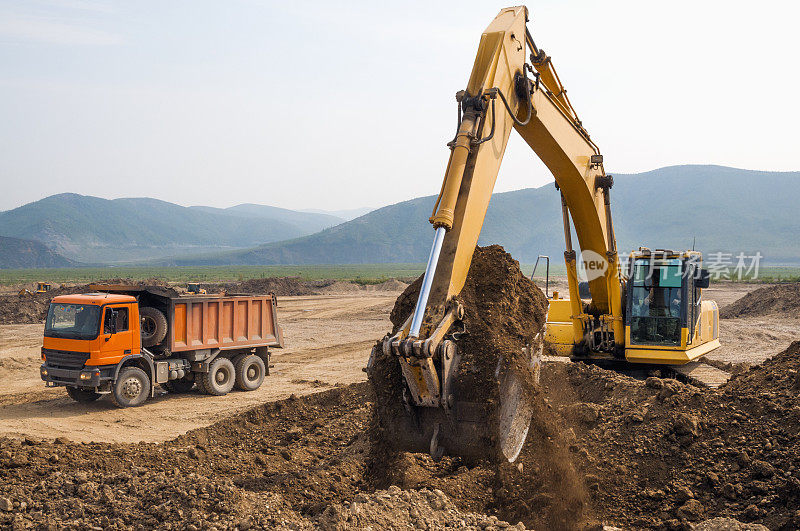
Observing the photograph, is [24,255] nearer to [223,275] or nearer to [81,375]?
[223,275]

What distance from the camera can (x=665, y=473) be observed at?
7895mm

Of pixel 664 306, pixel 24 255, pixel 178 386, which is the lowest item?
pixel 178 386

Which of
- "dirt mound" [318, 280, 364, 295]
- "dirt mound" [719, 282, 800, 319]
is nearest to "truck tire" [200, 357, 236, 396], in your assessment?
"dirt mound" [719, 282, 800, 319]

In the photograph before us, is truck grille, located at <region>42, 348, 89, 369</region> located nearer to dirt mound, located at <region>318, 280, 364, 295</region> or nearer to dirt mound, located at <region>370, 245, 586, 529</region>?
dirt mound, located at <region>370, 245, 586, 529</region>

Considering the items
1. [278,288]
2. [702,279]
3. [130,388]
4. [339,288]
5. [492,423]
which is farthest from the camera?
[339,288]

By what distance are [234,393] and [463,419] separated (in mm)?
10551

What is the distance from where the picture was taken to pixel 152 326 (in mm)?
14609

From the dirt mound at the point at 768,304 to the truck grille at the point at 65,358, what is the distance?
2708cm

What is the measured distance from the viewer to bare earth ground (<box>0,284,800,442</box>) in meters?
12.9

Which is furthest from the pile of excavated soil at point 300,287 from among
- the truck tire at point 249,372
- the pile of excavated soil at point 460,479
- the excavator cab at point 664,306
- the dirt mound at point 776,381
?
the dirt mound at point 776,381

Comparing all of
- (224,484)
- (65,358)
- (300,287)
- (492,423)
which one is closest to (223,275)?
(300,287)

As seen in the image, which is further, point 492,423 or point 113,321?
point 113,321

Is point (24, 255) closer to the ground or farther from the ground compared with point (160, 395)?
farther from the ground

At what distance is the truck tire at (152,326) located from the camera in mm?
14531
